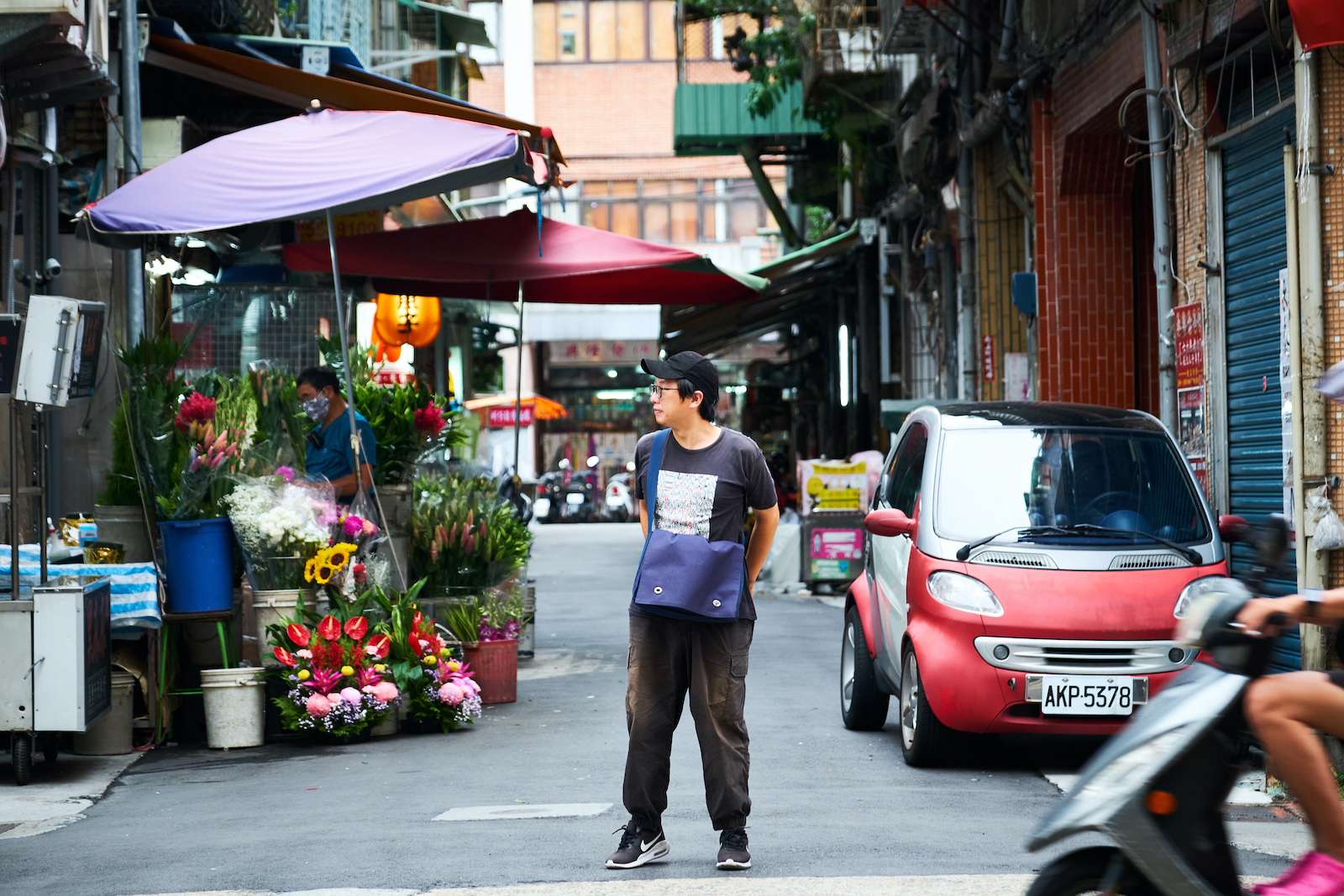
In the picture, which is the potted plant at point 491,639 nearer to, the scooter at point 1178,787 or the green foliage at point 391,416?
the green foliage at point 391,416

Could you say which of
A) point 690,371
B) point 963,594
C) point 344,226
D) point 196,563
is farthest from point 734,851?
point 344,226

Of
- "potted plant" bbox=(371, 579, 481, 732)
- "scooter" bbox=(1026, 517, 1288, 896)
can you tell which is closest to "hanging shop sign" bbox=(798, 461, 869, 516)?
"potted plant" bbox=(371, 579, 481, 732)

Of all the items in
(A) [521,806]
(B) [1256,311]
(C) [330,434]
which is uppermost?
(B) [1256,311]

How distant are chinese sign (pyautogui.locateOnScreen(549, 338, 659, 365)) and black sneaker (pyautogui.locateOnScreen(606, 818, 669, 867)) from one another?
4022cm

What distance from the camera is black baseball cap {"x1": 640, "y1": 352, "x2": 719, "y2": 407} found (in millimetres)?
5402

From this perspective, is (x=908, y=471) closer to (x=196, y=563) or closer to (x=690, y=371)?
(x=690, y=371)

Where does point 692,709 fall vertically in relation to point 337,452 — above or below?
below

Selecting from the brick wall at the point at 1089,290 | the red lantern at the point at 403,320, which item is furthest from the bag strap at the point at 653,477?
the red lantern at the point at 403,320

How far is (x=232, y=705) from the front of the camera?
8.11 metres

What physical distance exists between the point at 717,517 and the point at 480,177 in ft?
12.1

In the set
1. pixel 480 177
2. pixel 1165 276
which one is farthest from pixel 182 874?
pixel 1165 276

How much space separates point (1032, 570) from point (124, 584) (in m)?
4.58

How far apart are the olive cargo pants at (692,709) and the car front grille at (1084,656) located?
6.45 ft

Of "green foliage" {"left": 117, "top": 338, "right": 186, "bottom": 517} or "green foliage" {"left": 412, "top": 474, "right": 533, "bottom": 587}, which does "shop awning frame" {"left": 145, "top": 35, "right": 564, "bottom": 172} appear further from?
"green foliage" {"left": 117, "top": 338, "right": 186, "bottom": 517}
